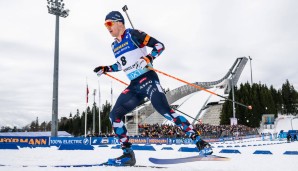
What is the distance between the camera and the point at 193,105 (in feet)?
246

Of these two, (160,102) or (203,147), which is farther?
(160,102)

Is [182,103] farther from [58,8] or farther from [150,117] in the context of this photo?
[58,8]

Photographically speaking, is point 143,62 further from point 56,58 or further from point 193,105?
point 193,105

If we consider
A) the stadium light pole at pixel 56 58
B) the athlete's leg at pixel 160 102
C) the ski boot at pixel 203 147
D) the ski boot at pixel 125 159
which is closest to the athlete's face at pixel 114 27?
the athlete's leg at pixel 160 102

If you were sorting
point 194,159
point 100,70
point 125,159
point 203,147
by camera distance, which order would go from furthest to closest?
point 100,70
point 125,159
point 203,147
point 194,159

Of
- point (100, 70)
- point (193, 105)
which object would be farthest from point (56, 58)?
point (193, 105)

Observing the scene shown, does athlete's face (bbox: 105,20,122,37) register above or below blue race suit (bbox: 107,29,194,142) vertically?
above

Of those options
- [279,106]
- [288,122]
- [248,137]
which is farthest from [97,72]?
→ [279,106]

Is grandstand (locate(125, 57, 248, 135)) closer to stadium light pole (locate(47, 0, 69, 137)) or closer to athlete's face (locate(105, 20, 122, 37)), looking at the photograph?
stadium light pole (locate(47, 0, 69, 137))

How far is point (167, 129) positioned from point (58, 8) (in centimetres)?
1959

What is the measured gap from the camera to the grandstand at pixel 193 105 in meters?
61.9

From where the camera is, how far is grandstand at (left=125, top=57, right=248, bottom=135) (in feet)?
203

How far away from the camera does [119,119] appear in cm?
543

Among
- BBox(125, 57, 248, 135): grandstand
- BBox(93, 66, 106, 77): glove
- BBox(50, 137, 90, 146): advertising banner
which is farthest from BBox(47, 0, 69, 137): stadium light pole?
BBox(125, 57, 248, 135): grandstand
